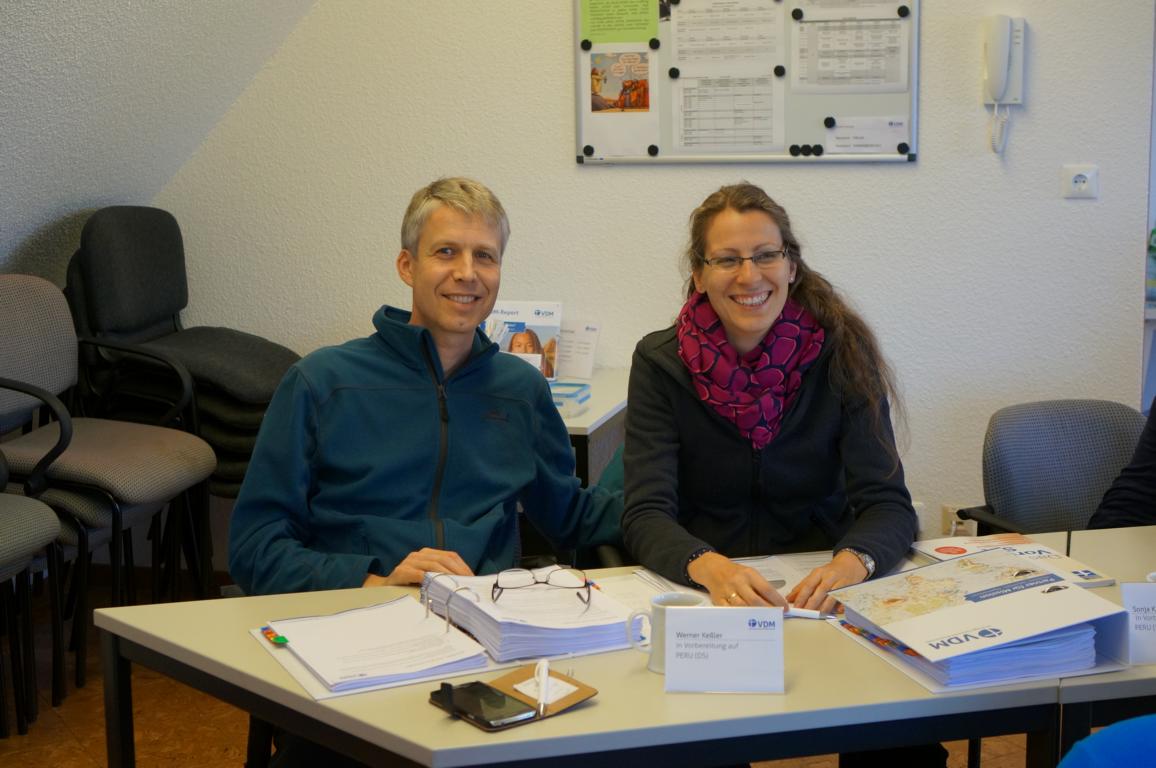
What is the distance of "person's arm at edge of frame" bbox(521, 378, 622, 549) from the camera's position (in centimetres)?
Answer: 221

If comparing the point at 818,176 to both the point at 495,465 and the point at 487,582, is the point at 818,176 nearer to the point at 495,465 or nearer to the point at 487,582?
the point at 495,465

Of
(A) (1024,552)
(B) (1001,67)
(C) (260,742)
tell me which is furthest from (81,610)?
(B) (1001,67)

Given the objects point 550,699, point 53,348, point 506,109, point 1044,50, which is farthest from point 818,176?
point 550,699

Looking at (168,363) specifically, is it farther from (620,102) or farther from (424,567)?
(424,567)

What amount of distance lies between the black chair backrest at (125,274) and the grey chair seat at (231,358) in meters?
0.10

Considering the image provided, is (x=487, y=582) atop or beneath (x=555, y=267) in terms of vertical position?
beneath

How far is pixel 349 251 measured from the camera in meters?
3.88

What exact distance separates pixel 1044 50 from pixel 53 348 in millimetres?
2794

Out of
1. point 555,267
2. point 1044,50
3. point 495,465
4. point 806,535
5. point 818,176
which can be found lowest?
point 806,535

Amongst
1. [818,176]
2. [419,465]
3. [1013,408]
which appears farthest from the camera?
[818,176]

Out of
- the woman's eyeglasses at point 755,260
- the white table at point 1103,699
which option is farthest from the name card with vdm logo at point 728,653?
the woman's eyeglasses at point 755,260

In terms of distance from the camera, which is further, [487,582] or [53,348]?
[53,348]

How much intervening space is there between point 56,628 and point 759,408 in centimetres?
191

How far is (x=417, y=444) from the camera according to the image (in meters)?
2.07
